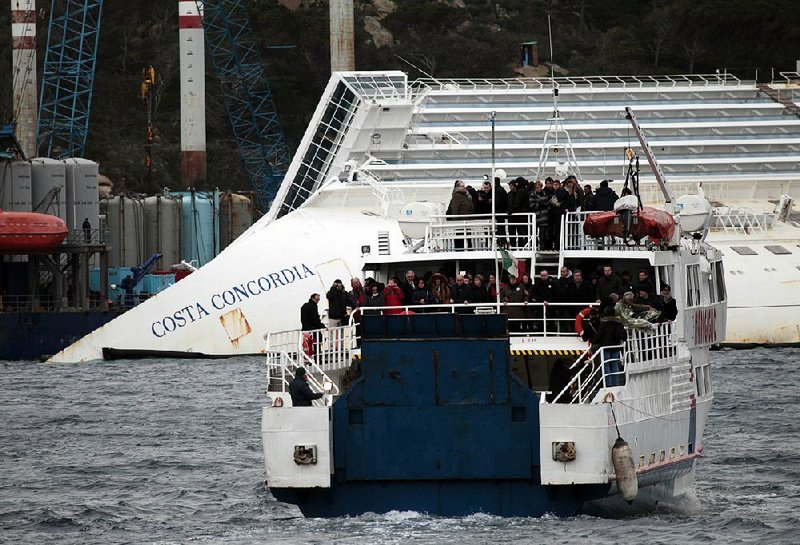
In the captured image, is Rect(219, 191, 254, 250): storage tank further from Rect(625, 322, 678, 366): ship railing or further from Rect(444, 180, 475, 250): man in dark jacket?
Rect(625, 322, 678, 366): ship railing

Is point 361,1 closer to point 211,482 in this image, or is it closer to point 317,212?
point 317,212

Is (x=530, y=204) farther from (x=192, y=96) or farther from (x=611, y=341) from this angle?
(x=192, y=96)

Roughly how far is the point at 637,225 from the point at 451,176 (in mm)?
34043

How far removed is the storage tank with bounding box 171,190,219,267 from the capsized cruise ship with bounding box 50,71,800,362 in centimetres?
1705

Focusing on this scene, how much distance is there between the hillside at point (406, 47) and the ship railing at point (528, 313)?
249 feet

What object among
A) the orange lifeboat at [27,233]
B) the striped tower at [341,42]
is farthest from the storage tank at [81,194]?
the striped tower at [341,42]

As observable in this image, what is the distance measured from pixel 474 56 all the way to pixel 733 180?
55.6 metres

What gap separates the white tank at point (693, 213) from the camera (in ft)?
106

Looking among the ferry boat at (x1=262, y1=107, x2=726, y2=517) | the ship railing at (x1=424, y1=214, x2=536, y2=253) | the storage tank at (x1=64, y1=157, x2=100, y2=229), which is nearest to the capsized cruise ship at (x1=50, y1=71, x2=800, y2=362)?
the storage tank at (x1=64, y1=157, x2=100, y2=229)

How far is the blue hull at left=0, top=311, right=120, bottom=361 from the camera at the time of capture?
205 feet

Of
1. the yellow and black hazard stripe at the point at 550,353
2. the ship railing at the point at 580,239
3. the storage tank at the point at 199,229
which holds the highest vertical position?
the storage tank at the point at 199,229

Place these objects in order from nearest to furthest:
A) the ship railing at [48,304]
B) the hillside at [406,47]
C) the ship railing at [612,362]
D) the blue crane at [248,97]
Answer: the ship railing at [612,362] → the ship railing at [48,304] → the blue crane at [248,97] → the hillside at [406,47]

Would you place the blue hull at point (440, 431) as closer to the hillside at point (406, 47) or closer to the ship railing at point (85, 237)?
the ship railing at point (85, 237)

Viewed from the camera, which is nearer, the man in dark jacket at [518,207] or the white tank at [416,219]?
the white tank at [416,219]
